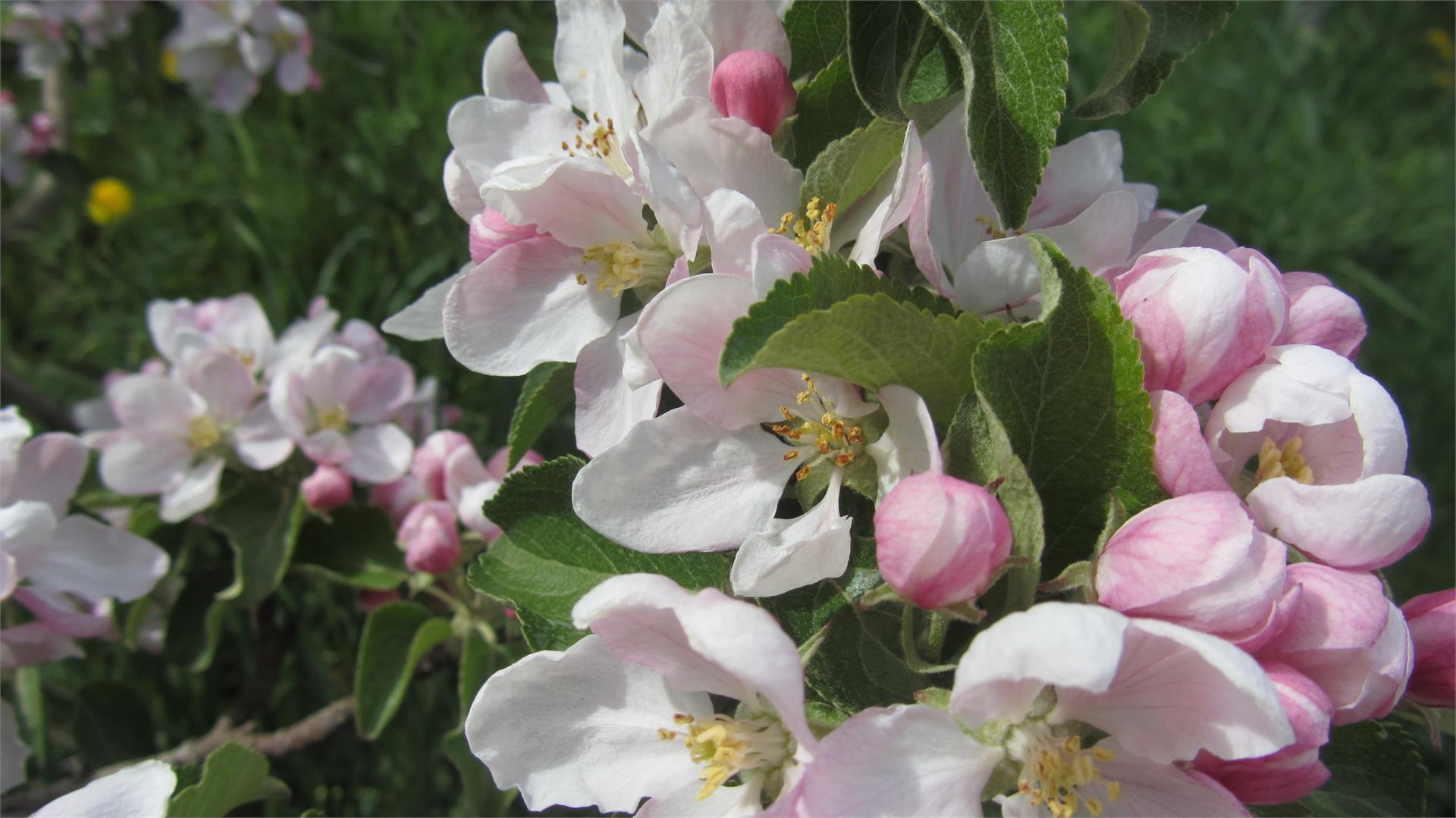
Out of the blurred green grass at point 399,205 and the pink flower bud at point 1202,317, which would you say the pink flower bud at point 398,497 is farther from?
the pink flower bud at point 1202,317

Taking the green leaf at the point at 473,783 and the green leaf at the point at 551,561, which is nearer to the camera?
the green leaf at the point at 551,561

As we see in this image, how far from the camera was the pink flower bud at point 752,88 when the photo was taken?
962mm

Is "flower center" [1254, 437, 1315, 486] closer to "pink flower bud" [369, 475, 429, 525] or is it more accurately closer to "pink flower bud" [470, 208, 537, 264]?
"pink flower bud" [470, 208, 537, 264]

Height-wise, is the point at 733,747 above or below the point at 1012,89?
below

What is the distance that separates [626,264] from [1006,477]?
40 cm

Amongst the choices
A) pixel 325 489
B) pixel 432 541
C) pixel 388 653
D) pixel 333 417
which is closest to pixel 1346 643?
pixel 432 541

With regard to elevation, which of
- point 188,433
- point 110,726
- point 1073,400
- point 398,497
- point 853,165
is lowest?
point 110,726

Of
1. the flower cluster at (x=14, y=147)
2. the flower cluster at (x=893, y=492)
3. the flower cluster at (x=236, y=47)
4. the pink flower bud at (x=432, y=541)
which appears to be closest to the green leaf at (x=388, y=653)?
the pink flower bud at (x=432, y=541)

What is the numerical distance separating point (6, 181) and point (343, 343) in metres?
1.39

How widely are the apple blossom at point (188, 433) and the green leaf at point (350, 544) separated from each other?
126 mm

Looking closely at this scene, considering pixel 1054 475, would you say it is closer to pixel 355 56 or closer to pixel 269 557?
pixel 269 557

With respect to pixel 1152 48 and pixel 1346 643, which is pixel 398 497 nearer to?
pixel 1152 48

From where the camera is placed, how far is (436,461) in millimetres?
1634

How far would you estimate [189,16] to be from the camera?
8.54 ft
